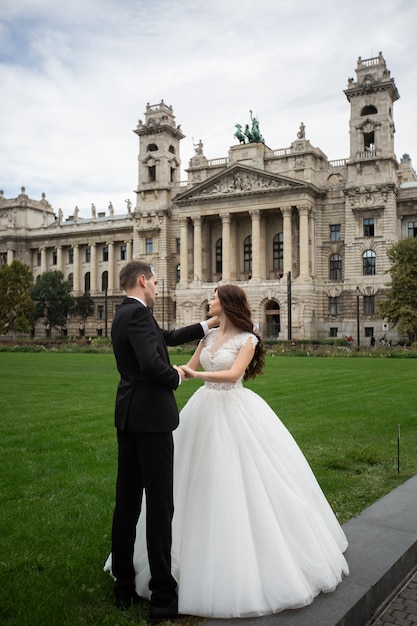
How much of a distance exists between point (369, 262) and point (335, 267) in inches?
156

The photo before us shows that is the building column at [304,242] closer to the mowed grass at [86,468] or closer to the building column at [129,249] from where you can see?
the building column at [129,249]

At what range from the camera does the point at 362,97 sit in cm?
6262

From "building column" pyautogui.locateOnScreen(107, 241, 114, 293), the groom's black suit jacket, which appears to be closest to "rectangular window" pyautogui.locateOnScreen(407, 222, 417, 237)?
"building column" pyautogui.locateOnScreen(107, 241, 114, 293)

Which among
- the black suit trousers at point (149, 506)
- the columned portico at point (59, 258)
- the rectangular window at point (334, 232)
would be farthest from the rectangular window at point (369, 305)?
the black suit trousers at point (149, 506)

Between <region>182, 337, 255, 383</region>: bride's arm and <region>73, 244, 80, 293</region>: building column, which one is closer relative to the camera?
<region>182, 337, 255, 383</region>: bride's arm

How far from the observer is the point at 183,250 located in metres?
69.2

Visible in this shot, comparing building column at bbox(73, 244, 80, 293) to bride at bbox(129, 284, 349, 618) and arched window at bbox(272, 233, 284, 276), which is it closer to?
arched window at bbox(272, 233, 284, 276)

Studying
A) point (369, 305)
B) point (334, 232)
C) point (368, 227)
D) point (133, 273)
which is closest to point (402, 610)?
point (133, 273)

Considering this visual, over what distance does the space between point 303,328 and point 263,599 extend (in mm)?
57148

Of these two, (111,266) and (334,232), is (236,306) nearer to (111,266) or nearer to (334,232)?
Result: (334,232)

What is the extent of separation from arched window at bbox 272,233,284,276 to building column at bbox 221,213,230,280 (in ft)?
16.7

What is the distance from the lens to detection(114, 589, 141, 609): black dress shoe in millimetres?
4875

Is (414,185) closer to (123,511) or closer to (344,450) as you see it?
(344,450)

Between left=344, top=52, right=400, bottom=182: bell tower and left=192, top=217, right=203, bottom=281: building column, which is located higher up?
left=344, top=52, right=400, bottom=182: bell tower
